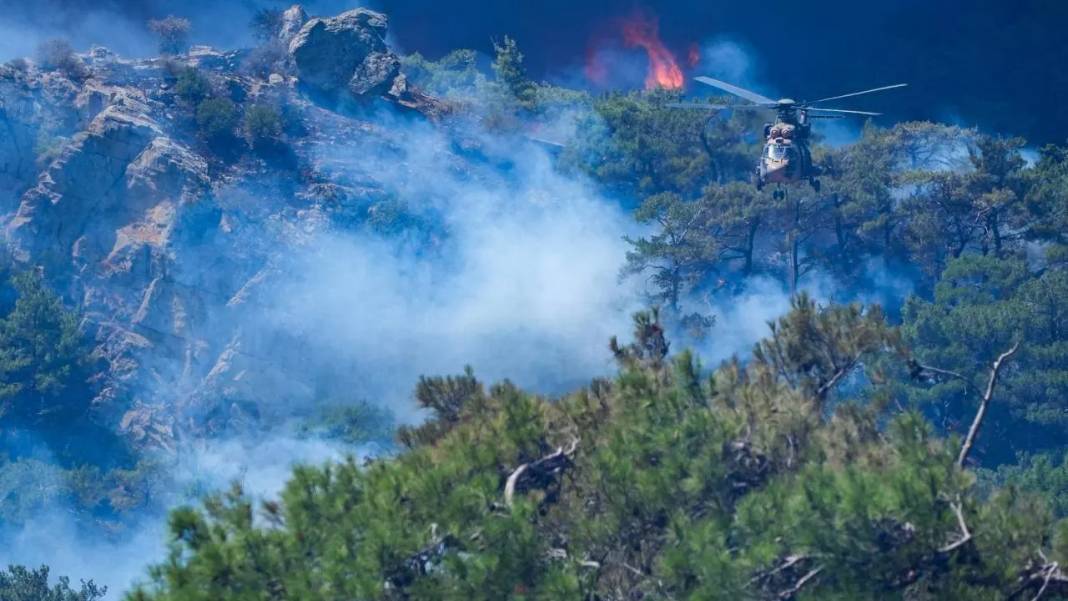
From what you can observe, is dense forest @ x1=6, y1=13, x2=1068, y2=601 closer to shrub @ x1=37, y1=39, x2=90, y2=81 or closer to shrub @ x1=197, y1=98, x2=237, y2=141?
shrub @ x1=197, y1=98, x2=237, y2=141

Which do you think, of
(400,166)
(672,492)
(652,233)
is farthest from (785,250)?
(672,492)

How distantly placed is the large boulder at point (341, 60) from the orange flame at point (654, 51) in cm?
1113

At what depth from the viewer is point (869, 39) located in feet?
180

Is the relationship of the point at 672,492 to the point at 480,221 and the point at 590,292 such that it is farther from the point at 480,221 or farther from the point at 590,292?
the point at 480,221

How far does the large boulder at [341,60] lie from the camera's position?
49062mm

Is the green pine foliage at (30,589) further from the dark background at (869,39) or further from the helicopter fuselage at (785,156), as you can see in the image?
the dark background at (869,39)

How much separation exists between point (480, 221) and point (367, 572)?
3361cm

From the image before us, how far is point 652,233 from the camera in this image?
46.2 metres

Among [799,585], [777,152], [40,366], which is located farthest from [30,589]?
[777,152]

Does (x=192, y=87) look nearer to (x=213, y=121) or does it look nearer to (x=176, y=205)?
(x=213, y=121)

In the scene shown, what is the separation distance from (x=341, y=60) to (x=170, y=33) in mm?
6751

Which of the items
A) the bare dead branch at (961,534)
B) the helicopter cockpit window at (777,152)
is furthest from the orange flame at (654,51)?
the bare dead branch at (961,534)

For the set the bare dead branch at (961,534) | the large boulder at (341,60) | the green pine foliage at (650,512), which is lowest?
the bare dead branch at (961,534)

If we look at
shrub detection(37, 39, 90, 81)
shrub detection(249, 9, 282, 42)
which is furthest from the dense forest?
shrub detection(249, 9, 282, 42)
